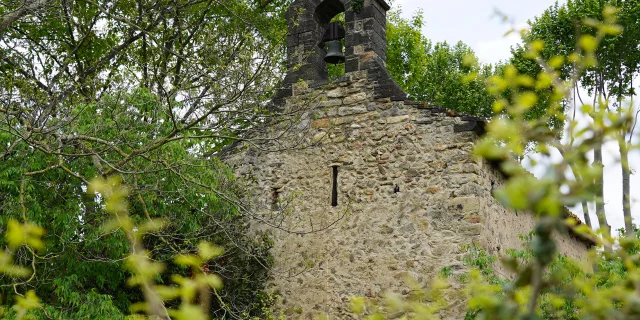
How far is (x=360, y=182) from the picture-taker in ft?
34.0

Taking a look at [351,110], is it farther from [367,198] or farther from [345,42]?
[367,198]

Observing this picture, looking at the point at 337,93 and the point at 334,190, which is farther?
the point at 337,93

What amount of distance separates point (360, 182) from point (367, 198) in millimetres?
248

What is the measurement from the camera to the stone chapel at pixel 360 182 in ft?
31.9

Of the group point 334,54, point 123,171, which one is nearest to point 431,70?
point 334,54

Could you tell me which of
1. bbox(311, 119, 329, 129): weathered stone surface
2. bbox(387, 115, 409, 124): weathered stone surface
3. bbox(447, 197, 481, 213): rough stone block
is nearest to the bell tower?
bbox(387, 115, 409, 124): weathered stone surface

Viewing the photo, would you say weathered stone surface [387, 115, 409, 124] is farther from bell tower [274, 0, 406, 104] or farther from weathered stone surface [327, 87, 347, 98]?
weathered stone surface [327, 87, 347, 98]

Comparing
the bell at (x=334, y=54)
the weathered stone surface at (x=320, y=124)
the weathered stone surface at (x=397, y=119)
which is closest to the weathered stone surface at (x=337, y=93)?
the weathered stone surface at (x=320, y=124)

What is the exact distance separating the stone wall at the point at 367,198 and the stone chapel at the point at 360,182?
14 mm

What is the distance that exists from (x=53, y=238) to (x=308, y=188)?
3.47m

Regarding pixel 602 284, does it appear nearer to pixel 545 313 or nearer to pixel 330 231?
pixel 545 313

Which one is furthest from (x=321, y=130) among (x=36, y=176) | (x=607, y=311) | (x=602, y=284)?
(x=607, y=311)

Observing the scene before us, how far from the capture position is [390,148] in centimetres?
1025

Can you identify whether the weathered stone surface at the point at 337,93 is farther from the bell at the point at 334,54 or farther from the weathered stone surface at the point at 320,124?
the bell at the point at 334,54
